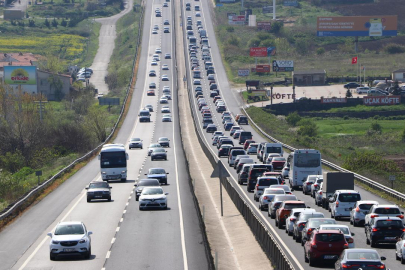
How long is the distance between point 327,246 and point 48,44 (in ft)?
553

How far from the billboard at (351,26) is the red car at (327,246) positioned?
5066 inches

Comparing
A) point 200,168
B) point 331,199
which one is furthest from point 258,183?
point 200,168

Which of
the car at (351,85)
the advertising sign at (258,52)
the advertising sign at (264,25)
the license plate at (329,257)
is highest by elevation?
the advertising sign at (264,25)

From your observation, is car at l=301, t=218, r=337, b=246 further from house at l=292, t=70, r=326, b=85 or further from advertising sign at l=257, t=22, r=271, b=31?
advertising sign at l=257, t=22, r=271, b=31

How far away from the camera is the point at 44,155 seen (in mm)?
78312

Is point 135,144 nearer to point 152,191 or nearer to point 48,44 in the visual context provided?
point 152,191

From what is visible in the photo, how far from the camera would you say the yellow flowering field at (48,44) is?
179875mm

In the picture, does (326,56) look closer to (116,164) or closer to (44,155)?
(44,155)

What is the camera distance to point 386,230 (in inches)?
1058

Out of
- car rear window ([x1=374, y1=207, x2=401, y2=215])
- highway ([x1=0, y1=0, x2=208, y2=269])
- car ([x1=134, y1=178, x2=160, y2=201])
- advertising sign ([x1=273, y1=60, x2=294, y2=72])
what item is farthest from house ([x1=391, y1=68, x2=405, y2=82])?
car rear window ([x1=374, y1=207, x2=401, y2=215])

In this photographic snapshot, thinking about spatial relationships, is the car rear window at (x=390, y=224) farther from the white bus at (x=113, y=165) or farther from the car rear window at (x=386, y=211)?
the white bus at (x=113, y=165)

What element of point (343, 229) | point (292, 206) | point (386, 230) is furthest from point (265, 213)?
point (343, 229)

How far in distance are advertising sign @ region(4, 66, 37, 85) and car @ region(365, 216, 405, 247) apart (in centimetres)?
A: 10246

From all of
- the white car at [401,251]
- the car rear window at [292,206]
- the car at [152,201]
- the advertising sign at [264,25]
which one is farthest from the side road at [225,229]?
the advertising sign at [264,25]
